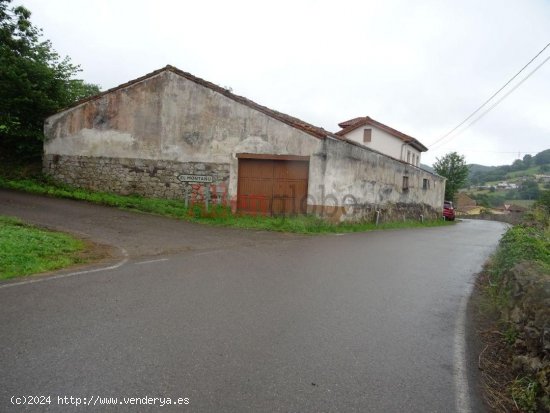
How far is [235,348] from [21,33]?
1876 centimetres

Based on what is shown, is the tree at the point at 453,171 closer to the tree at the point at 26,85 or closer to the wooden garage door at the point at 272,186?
the wooden garage door at the point at 272,186

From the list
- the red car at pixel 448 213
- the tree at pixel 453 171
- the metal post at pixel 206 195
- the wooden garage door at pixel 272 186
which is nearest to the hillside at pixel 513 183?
the tree at pixel 453 171

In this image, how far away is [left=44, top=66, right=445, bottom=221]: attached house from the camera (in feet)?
49.7

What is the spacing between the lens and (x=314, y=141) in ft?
48.8

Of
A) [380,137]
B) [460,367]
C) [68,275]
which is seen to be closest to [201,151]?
[68,275]

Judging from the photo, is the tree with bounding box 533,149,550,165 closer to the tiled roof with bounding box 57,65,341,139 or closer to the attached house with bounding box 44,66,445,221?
the attached house with bounding box 44,66,445,221

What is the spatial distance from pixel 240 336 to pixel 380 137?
3295cm

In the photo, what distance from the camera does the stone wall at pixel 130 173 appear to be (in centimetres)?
1585

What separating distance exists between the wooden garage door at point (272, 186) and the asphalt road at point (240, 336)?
7217 mm

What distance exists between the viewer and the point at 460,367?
12.8 ft

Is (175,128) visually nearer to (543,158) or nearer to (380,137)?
(380,137)

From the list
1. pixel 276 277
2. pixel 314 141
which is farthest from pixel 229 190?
pixel 276 277

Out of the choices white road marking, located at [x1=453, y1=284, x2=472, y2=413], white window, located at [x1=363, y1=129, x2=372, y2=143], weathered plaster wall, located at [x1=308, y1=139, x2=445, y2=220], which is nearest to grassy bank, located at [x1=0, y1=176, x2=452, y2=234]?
weathered plaster wall, located at [x1=308, y1=139, x2=445, y2=220]

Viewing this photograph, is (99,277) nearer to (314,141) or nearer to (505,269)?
(505,269)
